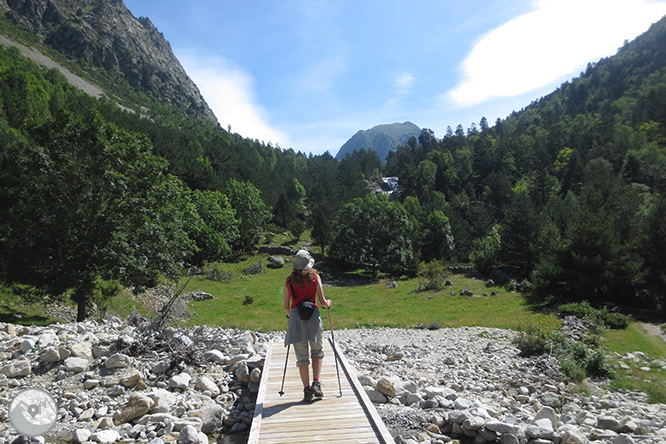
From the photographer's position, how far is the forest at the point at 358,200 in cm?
1552

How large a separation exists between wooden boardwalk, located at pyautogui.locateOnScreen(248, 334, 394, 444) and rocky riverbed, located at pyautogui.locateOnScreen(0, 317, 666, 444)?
105 cm

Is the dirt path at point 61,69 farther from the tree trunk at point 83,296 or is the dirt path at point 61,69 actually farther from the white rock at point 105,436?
the white rock at point 105,436

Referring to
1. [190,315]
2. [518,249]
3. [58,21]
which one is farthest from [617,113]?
[58,21]

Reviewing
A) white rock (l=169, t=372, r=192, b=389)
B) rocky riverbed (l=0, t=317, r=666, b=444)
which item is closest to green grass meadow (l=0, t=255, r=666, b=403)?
rocky riverbed (l=0, t=317, r=666, b=444)

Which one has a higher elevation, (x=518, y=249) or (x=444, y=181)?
(x=444, y=181)

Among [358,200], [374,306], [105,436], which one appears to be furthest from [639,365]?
[358,200]

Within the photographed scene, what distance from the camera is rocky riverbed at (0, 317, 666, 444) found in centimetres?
676

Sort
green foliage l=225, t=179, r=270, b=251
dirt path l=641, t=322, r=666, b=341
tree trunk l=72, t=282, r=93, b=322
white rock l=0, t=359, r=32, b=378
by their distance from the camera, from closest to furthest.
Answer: white rock l=0, t=359, r=32, b=378 → tree trunk l=72, t=282, r=93, b=322 → dirt path l=641, t=322, r=666, b=341 → green foliage l=225, t=179, r=270, b=251

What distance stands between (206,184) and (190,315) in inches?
1902

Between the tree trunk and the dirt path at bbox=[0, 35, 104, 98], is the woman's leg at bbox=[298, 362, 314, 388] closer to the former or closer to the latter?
the tree trunk

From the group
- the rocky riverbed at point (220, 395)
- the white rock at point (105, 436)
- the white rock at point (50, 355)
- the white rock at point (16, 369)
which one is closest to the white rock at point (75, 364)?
the rocky riverbed at point (220, 395)

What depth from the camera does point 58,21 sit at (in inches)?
6560

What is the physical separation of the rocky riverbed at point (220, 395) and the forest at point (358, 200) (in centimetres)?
622

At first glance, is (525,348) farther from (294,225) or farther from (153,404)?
(294,225)
